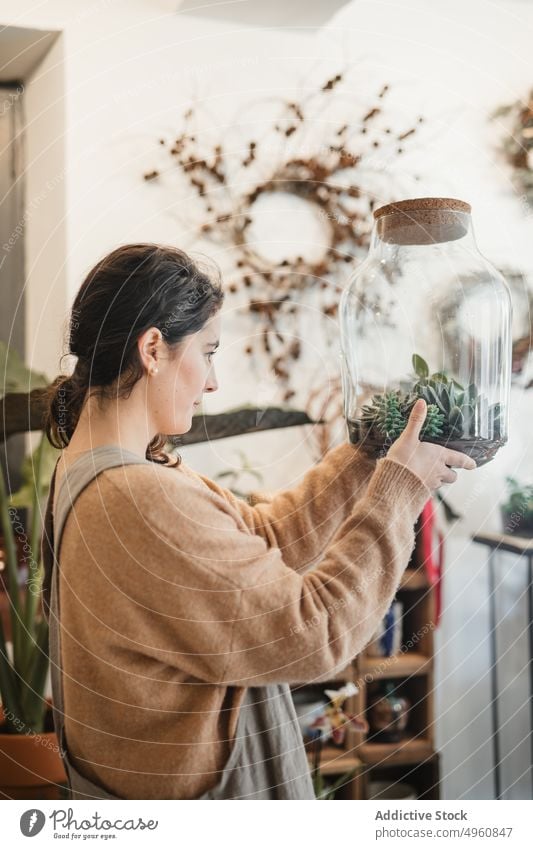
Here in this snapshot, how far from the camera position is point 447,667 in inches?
63.9

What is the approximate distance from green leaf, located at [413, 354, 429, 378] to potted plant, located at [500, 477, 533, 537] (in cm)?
79

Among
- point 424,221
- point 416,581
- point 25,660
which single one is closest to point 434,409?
point 424,221

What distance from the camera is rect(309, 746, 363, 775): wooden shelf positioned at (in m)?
1.41

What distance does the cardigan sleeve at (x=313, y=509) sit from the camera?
2.64 ft

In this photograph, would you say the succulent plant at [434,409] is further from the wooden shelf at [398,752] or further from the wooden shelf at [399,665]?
the wooden shelf at [398,752]

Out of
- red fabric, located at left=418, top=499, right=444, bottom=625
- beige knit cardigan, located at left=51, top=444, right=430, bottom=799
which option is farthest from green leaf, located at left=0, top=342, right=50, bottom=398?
red fabric, located at left=418, top=499, right=444, bottom=625

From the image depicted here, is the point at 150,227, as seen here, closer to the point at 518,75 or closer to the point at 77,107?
the point at 77,107

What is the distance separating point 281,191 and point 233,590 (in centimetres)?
59

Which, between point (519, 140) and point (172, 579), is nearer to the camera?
point (172, 579)

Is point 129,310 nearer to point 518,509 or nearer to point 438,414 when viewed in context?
point 438,414

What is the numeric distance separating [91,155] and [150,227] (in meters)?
0.11

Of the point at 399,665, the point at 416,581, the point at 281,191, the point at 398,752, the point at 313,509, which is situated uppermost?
the point at 281,191

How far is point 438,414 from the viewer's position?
0.71 metres

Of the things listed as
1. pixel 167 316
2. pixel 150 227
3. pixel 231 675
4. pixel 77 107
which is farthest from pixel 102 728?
pixel 77 107
